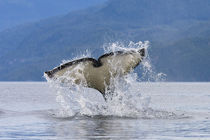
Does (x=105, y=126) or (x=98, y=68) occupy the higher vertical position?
(x=98, y=68)

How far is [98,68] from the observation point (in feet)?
58.2

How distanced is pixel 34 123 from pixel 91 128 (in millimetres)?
2577

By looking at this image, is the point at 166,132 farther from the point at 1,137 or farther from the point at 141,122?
the point at 1,137

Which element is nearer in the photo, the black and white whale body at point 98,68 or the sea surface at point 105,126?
the sea surface at point 105,126

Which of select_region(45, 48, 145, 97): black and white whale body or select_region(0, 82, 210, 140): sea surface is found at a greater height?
select_region(45, 48, 145, 97): black and white whale body

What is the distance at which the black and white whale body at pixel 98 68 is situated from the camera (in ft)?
56.3

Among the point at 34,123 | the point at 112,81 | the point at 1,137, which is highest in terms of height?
the point at 112,81

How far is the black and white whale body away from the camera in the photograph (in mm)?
17156

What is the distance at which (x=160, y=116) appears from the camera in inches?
831

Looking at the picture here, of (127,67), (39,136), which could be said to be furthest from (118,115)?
(39,136)

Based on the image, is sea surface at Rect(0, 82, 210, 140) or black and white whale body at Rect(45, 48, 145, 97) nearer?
sea surface at Rect(0, 82, 210, 140)

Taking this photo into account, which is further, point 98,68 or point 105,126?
point 98,68

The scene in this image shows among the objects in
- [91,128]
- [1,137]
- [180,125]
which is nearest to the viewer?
[1,137]

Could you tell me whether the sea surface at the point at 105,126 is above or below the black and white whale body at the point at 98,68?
below
